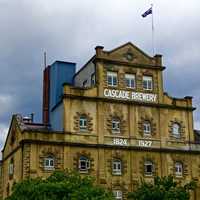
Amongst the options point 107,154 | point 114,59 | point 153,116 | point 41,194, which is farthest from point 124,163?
point 41,194

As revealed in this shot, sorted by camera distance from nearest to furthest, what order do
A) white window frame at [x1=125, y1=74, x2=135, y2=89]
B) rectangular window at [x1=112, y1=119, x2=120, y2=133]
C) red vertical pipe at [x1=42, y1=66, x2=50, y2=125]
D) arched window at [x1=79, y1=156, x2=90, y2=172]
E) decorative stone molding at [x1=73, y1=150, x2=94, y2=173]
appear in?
decorative stone molding at [x1=73, y1=150, x2=94, y2=173] < arched window at [x1=79, y1=156, x2=90, y2=172] < rectangular window at [x1=112, y1=119, x2=120, y2=133] < white window frame at [x1=125, y1=74, x2=135, y2=89] < red vertical pipe at [x1=42, y1=66, x2=50, y2=125]

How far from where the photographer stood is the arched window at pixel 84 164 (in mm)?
55031

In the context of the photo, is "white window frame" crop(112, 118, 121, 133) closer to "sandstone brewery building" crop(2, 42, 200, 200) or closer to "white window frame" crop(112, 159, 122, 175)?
"sandstone brewery building" crop(2, 42, 200, 200)

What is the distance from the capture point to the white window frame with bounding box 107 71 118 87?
192 ft

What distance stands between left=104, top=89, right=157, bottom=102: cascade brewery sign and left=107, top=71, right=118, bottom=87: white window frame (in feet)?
2.49

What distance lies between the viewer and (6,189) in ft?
199

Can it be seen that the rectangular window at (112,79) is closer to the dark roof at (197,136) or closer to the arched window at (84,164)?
the arched window at (84,164)

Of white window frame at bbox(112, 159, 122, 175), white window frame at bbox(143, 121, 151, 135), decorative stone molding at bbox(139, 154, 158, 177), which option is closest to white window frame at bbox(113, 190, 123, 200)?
white window frame at bbox(112, 159, 122, 175)

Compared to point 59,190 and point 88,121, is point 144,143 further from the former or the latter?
point 59,190

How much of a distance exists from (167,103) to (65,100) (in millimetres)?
11934

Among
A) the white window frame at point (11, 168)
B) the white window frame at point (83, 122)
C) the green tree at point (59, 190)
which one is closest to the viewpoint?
the green tree at point (59, 190)

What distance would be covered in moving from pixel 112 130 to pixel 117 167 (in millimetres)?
3887

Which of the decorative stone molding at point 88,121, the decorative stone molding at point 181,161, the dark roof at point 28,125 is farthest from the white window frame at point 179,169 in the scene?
the dark roof at point 28,125

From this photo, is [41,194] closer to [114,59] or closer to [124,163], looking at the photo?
[124,163]
